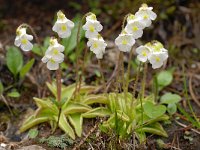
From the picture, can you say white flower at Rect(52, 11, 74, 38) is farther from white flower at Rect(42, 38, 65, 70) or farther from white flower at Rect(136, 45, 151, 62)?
white flower at Rect(136, 45, 151, 62)

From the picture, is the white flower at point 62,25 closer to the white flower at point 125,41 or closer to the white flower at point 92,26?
the white flower at point 92,26

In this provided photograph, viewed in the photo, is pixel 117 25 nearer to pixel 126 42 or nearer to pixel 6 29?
pixel 6 29

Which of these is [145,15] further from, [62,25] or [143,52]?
[62,25]

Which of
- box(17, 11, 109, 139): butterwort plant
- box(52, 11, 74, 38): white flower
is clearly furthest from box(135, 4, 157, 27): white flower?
box(17, 11, 109, 139): butterwort plant

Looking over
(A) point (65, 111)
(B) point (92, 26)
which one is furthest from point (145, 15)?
(A) point (65, 111)

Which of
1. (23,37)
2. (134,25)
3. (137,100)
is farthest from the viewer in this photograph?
(137,100)

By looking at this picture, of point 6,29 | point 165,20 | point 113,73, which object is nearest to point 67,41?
point 113,73

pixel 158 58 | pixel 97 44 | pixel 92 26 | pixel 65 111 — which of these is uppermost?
pixel 92 26

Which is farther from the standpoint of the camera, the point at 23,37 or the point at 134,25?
the point at 23,37
